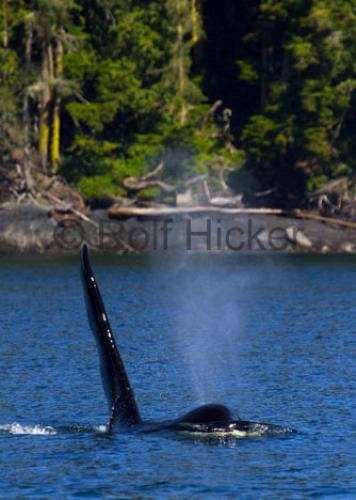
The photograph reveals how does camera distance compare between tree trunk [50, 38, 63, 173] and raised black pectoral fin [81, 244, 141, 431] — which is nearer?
raised black pectoral fin [81, 244, 141, 431]

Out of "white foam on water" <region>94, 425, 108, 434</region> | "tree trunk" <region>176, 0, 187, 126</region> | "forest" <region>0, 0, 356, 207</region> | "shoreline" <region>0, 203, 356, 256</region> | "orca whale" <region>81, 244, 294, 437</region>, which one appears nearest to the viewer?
"orca whale" <region>81, 244, 294, 437</region>

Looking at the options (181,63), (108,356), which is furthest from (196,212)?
(108,356)

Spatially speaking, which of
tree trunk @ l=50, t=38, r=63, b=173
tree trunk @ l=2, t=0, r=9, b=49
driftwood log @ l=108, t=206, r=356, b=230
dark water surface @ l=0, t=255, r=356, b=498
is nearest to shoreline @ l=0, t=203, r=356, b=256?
A: driftwood log @ l=108, t=206, r=356, b=230

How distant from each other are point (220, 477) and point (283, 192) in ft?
212

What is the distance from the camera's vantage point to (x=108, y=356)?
Result: 85.9ft

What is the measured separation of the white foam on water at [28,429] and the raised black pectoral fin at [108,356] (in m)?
1.66

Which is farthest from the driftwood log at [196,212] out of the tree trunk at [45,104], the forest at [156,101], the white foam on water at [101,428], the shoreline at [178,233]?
the white foam on water at [101,428]

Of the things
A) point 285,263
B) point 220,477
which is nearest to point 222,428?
point 220,477

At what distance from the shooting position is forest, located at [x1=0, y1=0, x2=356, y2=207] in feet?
270

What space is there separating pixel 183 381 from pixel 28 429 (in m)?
7.73

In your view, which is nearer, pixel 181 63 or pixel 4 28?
pixel 4 28

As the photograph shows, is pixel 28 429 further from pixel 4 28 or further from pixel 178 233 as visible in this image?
pixel 4 28

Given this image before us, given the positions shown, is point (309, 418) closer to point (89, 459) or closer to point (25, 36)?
point (89, 459)

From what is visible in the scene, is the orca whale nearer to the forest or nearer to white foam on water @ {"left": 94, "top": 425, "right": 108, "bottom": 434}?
white foam on water @ {"left": 94, "top": 425, "right": 108, "bottom": 434}
